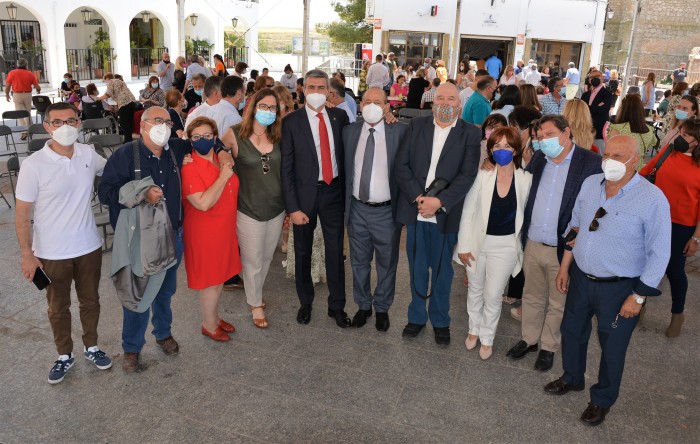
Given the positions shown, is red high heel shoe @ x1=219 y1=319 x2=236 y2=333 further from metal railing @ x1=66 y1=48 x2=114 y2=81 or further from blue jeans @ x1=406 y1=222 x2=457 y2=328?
metal railing @ x1=66 y1=48 x2=114 y2=81

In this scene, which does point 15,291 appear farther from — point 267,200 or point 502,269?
point 502,269

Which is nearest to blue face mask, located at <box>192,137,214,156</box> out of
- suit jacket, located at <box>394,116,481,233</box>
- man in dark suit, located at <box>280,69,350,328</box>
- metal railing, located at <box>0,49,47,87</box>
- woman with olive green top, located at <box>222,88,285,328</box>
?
woman with olive green top, located at <box>222,88,285,328</box>

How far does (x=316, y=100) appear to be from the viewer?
4422 mm

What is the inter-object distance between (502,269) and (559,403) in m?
0.96

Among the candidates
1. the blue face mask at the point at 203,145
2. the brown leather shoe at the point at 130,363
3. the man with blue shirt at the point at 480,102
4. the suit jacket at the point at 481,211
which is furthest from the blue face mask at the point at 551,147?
the man with blue shirt at the point at 480,102

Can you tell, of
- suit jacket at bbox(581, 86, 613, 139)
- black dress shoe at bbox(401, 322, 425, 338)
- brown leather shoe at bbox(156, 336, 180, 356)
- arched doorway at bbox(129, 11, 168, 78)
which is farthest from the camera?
arched doorway at bbox(129, 11, 168, 78)

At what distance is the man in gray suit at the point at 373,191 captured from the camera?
14.1 feet

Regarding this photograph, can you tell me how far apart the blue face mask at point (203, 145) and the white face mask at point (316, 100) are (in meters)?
0.88

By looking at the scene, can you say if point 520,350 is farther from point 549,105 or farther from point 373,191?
point 549,105

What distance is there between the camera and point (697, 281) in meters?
6.13

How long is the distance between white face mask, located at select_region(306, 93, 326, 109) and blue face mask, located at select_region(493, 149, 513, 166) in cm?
136

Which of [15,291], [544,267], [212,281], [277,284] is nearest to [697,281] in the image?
[544,267]

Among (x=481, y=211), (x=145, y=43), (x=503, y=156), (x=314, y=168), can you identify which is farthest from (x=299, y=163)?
(x=145, y=43)

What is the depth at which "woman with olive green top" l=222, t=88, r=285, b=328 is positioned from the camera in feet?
14.1
